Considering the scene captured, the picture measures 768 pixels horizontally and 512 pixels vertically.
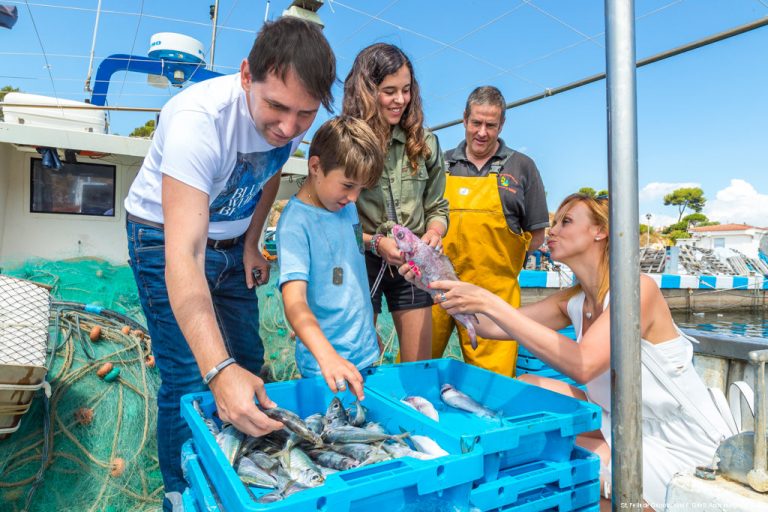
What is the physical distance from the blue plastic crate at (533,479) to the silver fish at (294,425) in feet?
1.67

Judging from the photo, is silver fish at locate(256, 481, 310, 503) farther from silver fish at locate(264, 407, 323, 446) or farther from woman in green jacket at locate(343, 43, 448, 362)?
woman in green jacket at locate(343, 43, 448, 362)

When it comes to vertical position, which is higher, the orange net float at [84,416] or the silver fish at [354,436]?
the silver fish at [354,436]

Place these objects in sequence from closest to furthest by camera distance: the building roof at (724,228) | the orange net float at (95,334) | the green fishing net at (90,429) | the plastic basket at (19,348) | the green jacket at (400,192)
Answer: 1. the plastic basket at (19,348)
2. the green jacket at (400,192)
3. the green fishing net at (90,429)
4. the orange net float at (95,334)
5. the building roof at (724,228)

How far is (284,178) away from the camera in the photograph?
766cm

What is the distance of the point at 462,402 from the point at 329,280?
2.73ft

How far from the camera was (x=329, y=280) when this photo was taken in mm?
2391

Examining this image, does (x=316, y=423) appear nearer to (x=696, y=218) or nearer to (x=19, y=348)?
(x=19, y=348)

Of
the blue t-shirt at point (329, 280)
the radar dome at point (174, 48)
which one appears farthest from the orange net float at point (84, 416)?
the radar dome at point (174, 48)

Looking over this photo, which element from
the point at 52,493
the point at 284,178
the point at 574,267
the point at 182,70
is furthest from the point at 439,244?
the point at 182,70

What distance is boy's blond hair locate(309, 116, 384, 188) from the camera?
7.58ft

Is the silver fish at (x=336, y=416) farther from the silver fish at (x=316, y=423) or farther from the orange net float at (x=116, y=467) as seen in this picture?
the orange net float at (x=116, y=467)

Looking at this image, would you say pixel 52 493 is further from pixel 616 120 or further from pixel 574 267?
pixel 616 120

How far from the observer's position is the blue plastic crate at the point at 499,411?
1406 millimetres

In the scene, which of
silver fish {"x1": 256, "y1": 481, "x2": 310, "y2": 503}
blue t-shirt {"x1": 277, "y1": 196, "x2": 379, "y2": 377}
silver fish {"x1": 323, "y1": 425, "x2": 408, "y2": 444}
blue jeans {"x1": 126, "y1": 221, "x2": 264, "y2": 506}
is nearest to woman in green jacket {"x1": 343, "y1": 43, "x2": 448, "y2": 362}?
blue t-shirt {"x1": 277, "y1": 196, "x2": 379, "y2": 377}
